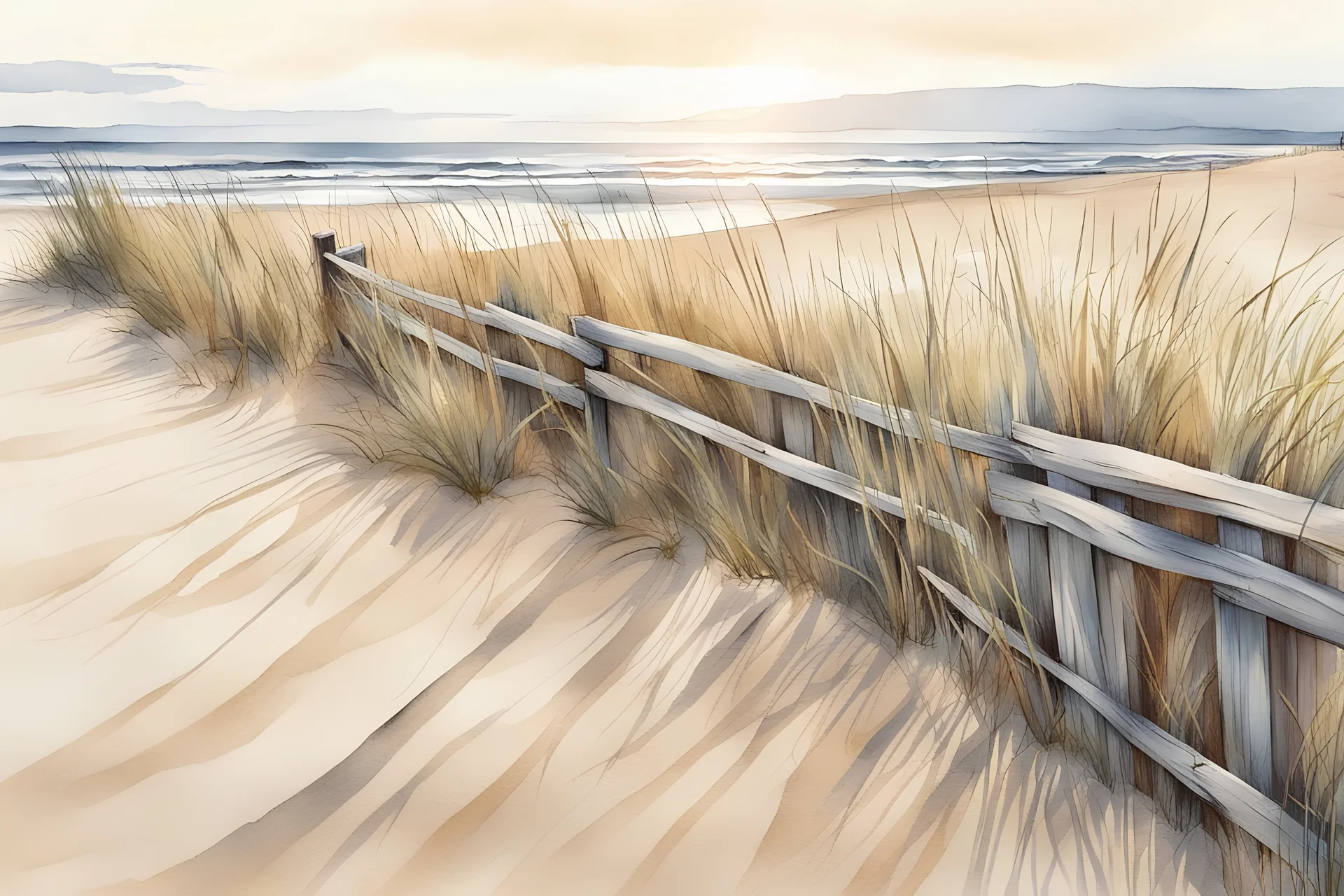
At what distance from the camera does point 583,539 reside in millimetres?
2824

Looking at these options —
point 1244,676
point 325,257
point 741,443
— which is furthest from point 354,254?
point 1244,676

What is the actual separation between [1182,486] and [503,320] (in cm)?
235

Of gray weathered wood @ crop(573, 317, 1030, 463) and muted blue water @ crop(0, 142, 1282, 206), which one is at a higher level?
muted blue water @ crop(0, 142, 1282, 206)

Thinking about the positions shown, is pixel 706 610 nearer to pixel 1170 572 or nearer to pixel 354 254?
pixel 1170 572

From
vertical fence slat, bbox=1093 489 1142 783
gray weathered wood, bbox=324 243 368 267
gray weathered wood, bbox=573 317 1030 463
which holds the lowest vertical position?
vertical fence slat, bbox=1093 489 1142 783

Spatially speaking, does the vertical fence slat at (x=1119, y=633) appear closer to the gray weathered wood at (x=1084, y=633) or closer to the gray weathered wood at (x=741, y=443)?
the gray weathered wood at (x=1084, y=633)

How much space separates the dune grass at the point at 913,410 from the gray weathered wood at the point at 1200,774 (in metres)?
0.05

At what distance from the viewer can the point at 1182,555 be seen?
1485 millimetres

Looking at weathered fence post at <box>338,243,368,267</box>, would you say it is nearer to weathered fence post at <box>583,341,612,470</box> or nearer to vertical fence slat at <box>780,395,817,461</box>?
weathered fence post at <box>583,341,612,470</box>

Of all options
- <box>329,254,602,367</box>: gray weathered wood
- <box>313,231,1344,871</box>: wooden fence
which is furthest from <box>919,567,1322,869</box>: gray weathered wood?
<box>329,254,602,367</box>: gray weathered wood

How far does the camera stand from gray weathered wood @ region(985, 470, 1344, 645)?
1.34 meters

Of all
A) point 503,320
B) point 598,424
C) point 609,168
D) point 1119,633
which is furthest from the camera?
point 609,168

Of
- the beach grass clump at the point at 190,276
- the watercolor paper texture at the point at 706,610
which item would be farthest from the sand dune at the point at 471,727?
the beach grass clump at the point at 190,276

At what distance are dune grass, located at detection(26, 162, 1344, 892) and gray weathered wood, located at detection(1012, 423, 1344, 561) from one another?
0.09 m
